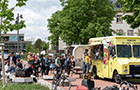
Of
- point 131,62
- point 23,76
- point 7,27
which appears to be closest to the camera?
point 23,76


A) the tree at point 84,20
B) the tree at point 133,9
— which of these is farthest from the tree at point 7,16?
the tree at point 84,20

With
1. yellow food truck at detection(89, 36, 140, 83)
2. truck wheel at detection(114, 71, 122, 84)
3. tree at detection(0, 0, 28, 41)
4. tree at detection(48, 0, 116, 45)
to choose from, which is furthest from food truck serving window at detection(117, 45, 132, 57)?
tree at detection(48, 0, 116, 45)

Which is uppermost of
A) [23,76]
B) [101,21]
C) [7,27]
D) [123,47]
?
[101,21]

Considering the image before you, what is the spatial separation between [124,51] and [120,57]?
0.44 m

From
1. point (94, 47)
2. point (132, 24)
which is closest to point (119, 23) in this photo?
point (132, 24)

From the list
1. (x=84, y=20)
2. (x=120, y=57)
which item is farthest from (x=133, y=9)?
(x=84, y=20)

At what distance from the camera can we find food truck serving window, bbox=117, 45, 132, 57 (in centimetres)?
1728

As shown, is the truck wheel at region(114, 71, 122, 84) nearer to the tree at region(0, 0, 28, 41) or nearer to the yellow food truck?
the yellow food truck

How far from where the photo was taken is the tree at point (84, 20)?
4684cm

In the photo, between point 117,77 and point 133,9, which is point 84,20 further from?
point 117,77

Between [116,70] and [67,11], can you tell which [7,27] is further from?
[67,11]

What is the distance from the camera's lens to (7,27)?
17.9m

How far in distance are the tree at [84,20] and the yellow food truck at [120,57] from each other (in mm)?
27223

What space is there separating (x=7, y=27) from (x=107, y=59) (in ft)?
19.9
